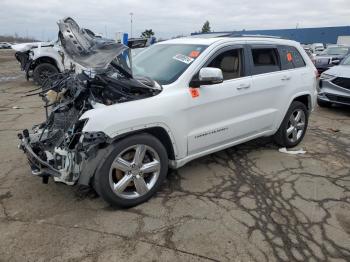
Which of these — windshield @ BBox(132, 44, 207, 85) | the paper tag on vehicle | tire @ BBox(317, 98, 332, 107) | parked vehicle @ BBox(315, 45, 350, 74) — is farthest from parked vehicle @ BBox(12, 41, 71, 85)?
parked vehicle @ BBox(315, 45, 350, 74)

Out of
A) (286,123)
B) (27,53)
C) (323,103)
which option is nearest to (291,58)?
(286,123)

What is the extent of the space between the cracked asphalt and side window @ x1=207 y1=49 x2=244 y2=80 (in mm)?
1324

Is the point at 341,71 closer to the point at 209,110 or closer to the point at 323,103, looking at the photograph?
the point at 323,103

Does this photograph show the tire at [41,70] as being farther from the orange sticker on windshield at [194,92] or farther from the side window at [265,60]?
the orange sticker on windshield at [194,92]

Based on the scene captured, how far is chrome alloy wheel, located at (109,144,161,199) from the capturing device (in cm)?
358

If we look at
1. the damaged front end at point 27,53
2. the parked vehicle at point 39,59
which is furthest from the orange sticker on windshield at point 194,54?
the damaged front end at point 27,53

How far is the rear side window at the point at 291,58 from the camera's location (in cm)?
536

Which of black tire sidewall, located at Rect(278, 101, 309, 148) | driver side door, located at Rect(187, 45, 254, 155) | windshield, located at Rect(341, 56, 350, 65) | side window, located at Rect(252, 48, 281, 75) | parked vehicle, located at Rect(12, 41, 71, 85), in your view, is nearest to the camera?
driver side door, located at Rect(187, 45, 254, 155)

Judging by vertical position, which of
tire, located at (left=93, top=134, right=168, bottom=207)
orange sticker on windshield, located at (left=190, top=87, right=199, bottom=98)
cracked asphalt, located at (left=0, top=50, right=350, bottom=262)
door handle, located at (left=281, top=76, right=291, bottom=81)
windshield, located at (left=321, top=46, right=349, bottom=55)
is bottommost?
cracked asphalt, located at (left=0, top=50, right=350, bottom=262)

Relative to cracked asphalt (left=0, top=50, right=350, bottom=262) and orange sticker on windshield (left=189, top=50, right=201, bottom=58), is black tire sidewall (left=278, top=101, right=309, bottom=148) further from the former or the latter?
orange sticker on windshield (left=189, top=50, right=201, bottom=58)

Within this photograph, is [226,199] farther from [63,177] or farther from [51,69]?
[51,69]

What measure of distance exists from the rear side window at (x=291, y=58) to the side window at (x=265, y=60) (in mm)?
151

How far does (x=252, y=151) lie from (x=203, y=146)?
1620 millimetres

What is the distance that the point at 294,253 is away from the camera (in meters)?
3.07
